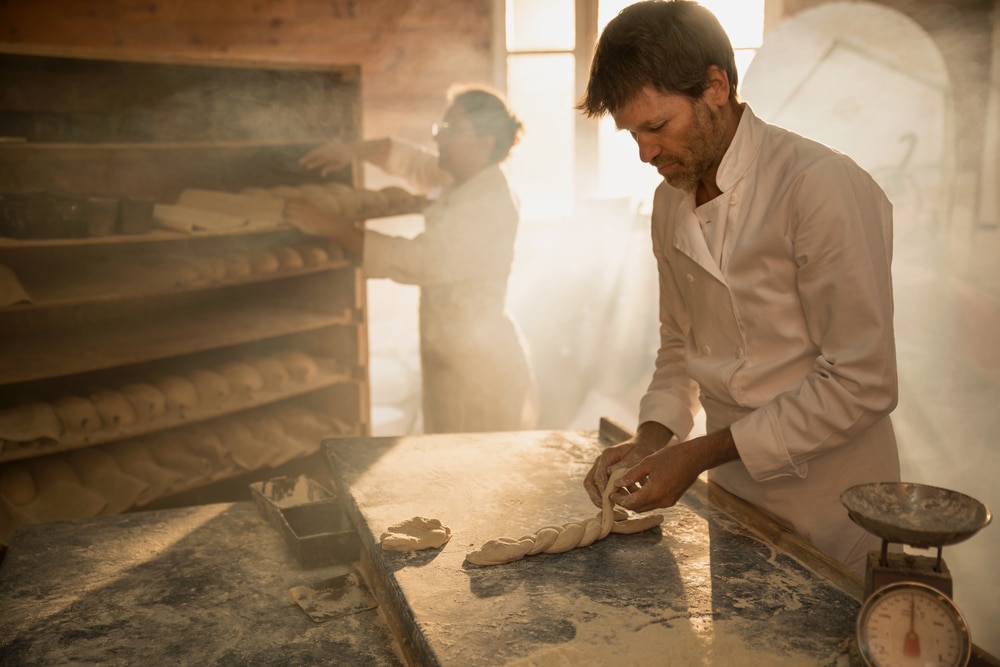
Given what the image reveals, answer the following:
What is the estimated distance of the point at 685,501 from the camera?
185cm

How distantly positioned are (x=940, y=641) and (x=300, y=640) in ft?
3.32

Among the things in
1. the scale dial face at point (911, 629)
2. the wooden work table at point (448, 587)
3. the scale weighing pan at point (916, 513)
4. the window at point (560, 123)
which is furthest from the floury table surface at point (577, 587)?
the window at point (560, 123)

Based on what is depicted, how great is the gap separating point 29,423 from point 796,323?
230 centimetres

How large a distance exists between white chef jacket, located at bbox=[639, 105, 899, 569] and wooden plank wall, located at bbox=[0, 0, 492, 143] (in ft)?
10.4

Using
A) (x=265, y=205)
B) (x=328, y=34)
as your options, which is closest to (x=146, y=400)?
(x=265, y=205)

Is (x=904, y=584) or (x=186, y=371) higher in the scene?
(x=904, y=584)

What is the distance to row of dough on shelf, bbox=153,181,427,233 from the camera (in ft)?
9.73

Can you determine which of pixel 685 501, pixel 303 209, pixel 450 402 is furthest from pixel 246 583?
pixel 450 402

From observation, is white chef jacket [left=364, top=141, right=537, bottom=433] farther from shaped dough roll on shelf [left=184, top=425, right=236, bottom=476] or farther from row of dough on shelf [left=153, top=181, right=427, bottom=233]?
shaped dough roll on shelf [left=184, top=425, right=236, bottom=476]

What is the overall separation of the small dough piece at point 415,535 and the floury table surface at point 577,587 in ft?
0.05

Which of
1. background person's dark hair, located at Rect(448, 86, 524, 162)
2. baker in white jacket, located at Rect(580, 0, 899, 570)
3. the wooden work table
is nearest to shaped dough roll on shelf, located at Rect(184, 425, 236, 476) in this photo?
the wooden work table

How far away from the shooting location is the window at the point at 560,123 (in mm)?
4980

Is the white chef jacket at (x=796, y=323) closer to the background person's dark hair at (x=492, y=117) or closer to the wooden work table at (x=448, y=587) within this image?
the wooden work table at (x=448, y=587)

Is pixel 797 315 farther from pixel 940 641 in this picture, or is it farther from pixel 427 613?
pixel 427 613
